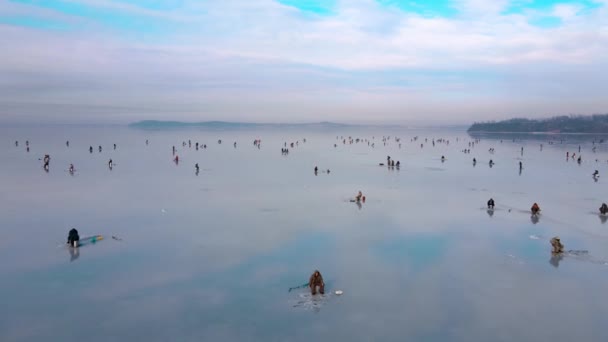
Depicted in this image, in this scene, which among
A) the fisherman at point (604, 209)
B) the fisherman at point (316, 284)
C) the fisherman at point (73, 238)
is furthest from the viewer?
the fisherman at point (604, 209)

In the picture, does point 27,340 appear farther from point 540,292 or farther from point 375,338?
point 540,292

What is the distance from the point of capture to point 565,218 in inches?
928

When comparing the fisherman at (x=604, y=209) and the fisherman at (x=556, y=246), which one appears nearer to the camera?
the fisherman at (x=556, y=246)

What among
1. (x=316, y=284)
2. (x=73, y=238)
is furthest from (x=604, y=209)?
(x=73, y=238)

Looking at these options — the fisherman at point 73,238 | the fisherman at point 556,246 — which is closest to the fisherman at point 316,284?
the fisherman at point 556,246

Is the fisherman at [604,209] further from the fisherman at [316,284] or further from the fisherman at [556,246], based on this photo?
→ the fisherman at [316,284]

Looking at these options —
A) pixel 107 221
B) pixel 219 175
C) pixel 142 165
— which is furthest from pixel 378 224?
pixel 142 165

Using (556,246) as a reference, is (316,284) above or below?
below

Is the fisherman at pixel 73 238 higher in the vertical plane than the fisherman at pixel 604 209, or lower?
lower

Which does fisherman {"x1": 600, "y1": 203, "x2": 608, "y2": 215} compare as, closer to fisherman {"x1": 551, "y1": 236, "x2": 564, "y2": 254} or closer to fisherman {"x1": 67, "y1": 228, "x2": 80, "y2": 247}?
fisherman {"x1": 551, "y1": 236, "x2": 564, "y2": 254}

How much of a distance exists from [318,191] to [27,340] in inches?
895

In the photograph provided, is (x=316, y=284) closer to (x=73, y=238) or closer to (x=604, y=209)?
(x=73, y=238)

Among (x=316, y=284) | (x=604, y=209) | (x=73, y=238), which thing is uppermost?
(x=604, y=209)

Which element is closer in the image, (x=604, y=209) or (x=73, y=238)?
(x=73, y=238)
